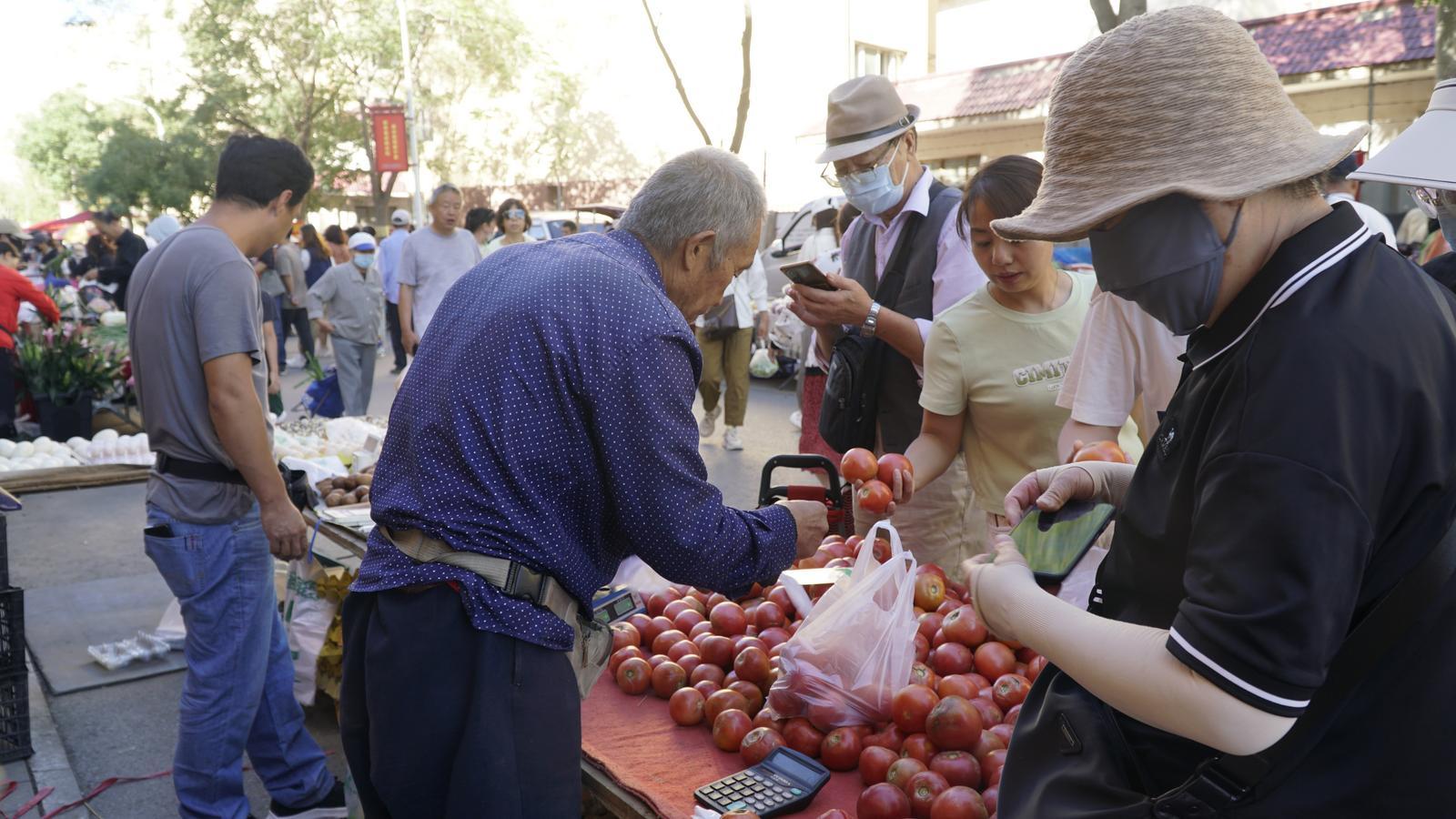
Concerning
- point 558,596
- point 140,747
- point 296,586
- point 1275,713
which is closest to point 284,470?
point 296,586

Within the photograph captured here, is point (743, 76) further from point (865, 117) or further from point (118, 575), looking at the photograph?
point (865, 117)

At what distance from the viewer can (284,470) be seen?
16.9 ft

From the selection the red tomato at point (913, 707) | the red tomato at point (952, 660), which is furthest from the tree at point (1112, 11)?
the red tomato at point (913, 707)

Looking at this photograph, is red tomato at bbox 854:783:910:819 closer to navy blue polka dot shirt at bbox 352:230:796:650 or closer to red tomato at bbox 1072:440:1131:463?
navy blue polka dot shirt at bbox 352:230:796:650

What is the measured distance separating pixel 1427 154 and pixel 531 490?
242 cm

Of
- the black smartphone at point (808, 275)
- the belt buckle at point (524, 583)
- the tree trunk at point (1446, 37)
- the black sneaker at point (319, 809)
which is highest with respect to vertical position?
the tree trunk at point (1446, 37)

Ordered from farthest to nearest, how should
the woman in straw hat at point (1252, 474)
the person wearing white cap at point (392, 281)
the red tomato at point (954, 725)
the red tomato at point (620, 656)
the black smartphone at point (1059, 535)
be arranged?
the person wearing white cap at point (392, 281) < the red tomato at point (620, 656) < the red tomato at point (954, 725) < the black smartphone at point (1059, 535) < the woman in straw hat at point (1252, 474)

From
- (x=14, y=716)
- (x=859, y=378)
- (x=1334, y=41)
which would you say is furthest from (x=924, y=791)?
(x=1334, y=41)

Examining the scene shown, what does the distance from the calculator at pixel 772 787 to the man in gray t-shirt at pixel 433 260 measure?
6901mm

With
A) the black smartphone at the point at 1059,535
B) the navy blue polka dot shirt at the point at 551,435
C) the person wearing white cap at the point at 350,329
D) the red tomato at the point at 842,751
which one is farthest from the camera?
the person wearing white cap at the point at 350,329

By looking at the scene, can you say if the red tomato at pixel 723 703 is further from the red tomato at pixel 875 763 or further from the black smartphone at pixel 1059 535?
the black smartphone at pixel 1059 535

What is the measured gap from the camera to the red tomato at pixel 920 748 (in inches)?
94.6

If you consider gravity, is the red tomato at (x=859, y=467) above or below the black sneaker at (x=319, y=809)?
above

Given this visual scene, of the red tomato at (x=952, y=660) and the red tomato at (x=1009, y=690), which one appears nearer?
the red tomato at (x=1009, y=690)
